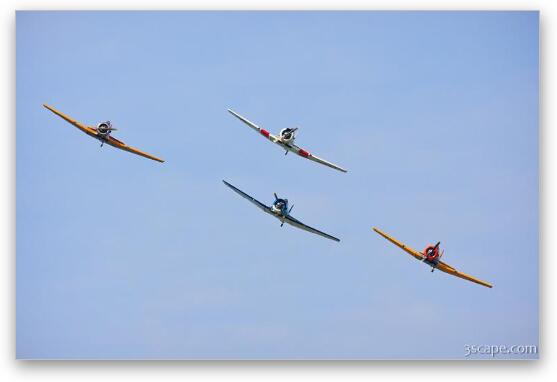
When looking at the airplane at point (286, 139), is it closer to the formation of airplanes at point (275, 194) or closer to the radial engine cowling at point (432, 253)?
the formation of airplanes at point (275, 194)

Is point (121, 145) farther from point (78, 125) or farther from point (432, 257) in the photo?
point (432, 257)

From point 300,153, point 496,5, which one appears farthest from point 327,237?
point 496,5

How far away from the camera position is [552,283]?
1033 inches

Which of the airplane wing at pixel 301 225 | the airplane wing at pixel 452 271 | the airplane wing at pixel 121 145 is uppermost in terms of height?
the airplane wing at pixel 121 145

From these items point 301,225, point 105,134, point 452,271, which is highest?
point 105,134

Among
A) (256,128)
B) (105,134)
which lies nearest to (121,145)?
(105,134)

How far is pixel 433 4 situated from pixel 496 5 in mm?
1588

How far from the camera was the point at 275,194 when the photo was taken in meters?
31.4

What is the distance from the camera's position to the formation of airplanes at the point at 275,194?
98.8 ft

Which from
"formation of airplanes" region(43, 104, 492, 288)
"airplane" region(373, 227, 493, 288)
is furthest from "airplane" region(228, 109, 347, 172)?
"airplane" region(373, 227, 493, 288)

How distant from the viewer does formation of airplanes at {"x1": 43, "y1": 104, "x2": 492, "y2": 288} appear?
98.8 feet

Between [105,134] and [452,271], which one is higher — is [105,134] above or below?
above

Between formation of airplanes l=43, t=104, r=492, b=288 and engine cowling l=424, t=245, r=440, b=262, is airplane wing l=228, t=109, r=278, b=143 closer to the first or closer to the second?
formation of airplanes l=43, t=104, r=492, b=288

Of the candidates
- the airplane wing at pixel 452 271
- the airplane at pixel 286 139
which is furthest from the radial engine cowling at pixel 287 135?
the airplane wing at pixel 452 271
